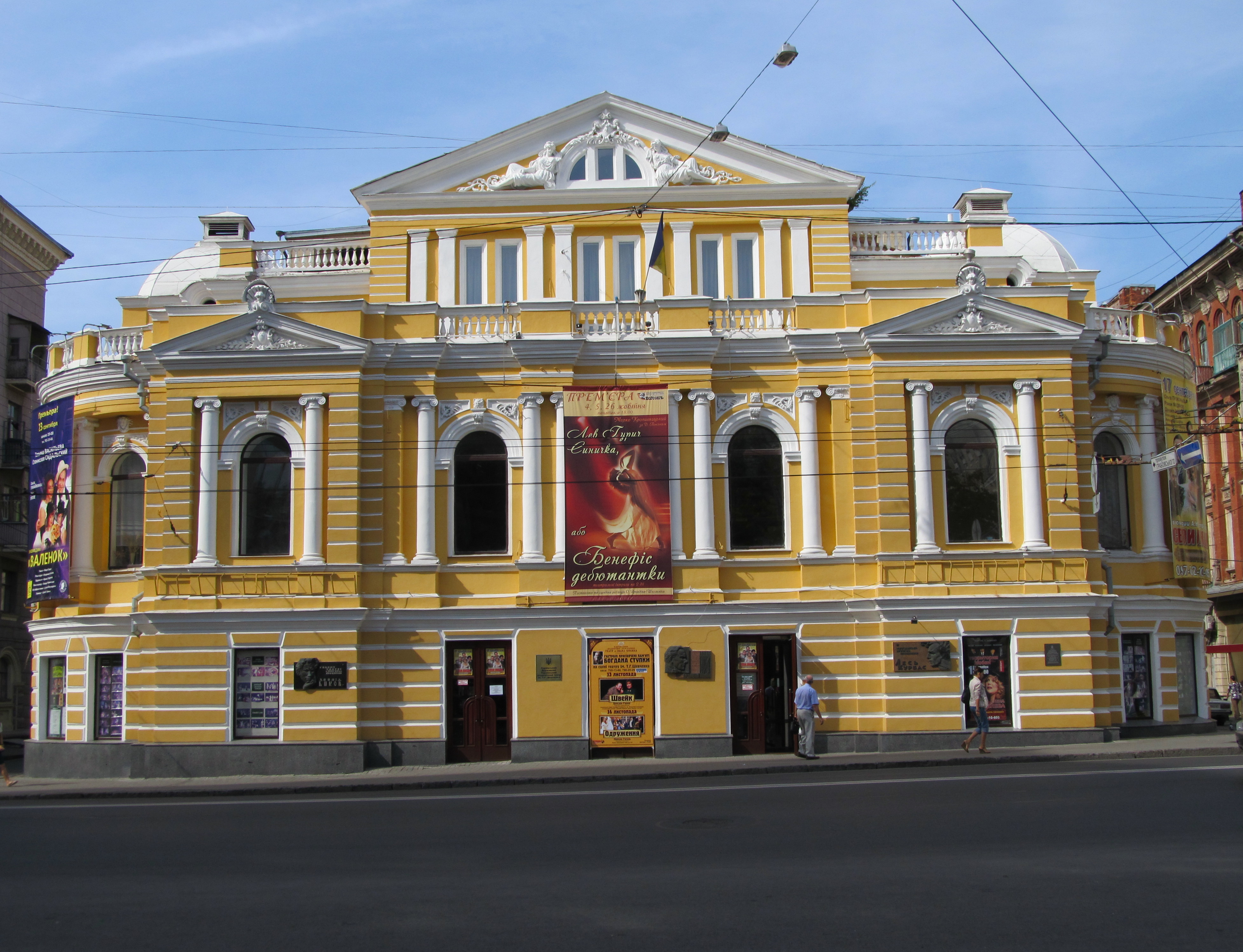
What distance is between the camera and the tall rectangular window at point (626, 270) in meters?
28.2

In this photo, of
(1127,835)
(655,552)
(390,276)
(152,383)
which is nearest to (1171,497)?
(655,552)

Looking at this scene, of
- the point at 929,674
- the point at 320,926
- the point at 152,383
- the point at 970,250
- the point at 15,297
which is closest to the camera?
the point at 320,926

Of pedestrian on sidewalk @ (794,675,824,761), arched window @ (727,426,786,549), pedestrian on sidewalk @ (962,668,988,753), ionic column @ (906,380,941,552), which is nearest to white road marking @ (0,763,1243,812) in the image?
pedestrian on sidewalk @ (962,668,988,753)

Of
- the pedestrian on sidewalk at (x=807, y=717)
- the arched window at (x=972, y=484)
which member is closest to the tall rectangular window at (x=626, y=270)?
the arched window at (x=972, y=484)

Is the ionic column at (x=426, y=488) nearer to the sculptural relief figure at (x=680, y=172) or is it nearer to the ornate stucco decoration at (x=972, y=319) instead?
the sculptural relief figure at (x=680, y=172)

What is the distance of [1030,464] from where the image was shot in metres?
25.5

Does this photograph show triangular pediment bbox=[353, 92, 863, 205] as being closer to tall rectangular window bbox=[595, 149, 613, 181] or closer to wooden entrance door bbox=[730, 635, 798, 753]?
tall rectangular window bbox=[595, 149, 613, 181]

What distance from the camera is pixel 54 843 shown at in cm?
1470

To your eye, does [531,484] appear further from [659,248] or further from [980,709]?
[980,709]

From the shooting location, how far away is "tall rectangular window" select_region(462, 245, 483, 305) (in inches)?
1105

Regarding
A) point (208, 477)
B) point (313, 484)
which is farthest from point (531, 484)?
point (208, 477)

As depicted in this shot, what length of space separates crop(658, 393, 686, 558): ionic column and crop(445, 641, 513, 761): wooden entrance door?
14.0 feet

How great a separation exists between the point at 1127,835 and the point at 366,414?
59.7 feet

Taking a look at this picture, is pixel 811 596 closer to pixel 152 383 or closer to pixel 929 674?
pixel 929 674
